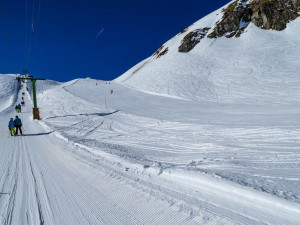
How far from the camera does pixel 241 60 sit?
36625 millimetres

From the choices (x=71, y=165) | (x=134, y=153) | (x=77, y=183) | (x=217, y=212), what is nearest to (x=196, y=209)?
(x=217, y=212)

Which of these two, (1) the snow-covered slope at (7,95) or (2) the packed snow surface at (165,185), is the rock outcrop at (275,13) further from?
(1) the snow-covered slope at (7,95)

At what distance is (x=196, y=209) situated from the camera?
278 cm

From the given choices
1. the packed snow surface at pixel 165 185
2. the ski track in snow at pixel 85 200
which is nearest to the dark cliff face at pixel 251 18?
the packed snow surface at pixel 165 185

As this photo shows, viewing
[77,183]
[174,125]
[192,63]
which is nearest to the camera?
[77,183]

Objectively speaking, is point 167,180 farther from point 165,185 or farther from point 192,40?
point 192,40

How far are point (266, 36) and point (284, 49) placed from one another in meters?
8.91

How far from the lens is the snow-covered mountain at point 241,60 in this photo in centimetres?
2448

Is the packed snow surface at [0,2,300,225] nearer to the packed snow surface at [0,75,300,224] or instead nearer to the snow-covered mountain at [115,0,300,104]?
the packed snow surface at [0,75,300,224]

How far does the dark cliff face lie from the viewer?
45156 millimetres

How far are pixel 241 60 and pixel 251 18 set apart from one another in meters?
23.1

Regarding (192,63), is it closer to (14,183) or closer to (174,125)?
(174,125)

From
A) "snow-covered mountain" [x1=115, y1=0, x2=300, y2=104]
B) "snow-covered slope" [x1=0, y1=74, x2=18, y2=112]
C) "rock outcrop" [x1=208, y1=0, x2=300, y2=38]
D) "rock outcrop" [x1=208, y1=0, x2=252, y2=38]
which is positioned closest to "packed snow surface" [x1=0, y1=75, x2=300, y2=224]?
"snow-covered mountain" [x1=115, y1=0, x2=300, y2=104]

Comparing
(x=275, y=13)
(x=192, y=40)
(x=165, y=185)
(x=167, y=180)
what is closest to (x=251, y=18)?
(x=275, y=13)
